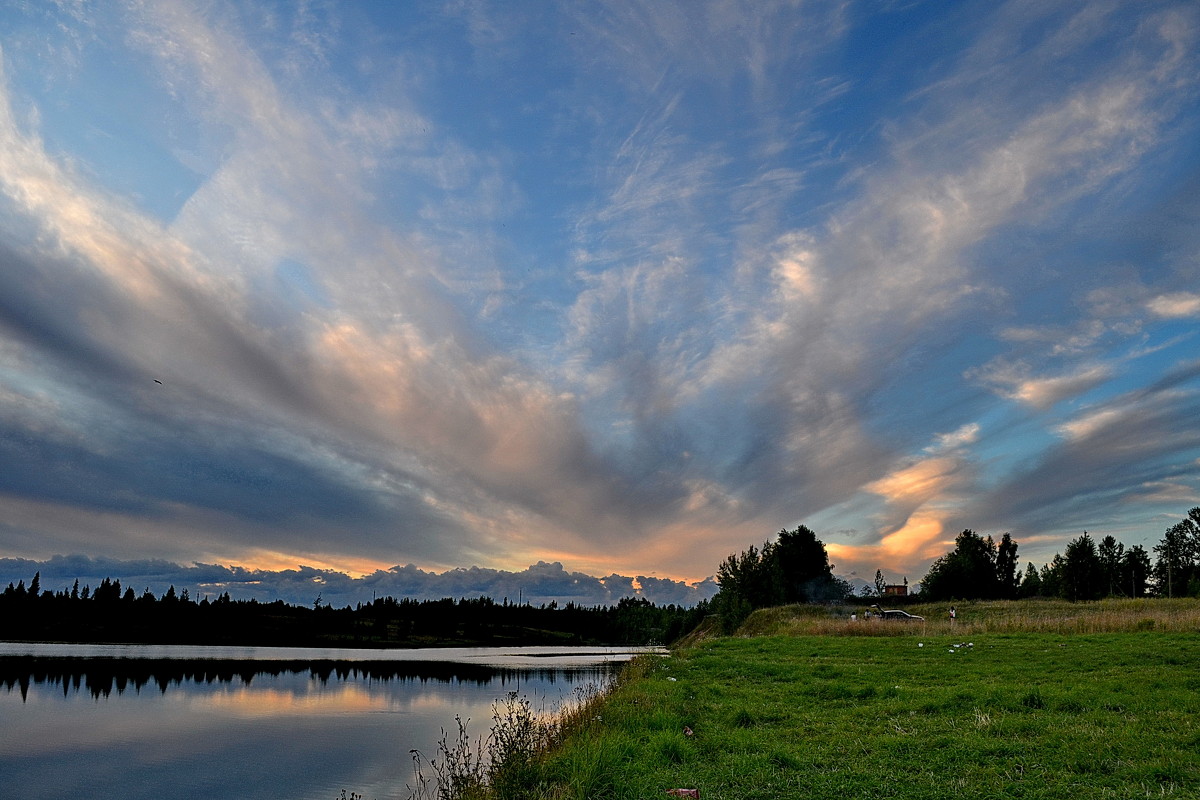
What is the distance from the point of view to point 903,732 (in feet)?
46.7

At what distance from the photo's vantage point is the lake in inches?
909

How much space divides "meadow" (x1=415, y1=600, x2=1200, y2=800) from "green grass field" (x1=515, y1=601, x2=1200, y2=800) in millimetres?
41

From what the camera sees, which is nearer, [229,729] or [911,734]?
[911,734]

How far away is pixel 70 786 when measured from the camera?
22.8 metres

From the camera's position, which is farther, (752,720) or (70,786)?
(70,786)

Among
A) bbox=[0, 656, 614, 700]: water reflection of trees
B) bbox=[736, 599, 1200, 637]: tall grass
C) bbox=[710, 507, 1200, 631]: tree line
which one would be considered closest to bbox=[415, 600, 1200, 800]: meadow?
bbox=[736, 599, 1200, 637]: tall grass

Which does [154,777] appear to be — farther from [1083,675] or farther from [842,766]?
[1083,675]

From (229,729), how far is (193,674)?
38.9 meters

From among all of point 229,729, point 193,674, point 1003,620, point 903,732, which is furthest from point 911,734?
point 193,674

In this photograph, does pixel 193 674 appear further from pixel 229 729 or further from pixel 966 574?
pixel 966 574

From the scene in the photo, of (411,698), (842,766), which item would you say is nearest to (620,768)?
(842,766)

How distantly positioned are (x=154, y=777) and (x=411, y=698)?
25.3 meters

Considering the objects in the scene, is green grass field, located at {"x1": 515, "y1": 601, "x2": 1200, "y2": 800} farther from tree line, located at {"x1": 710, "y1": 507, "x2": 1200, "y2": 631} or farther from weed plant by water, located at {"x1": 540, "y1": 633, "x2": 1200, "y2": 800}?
tree line, located at {"x1": 710, "y1": 507, "x2": 1200, "y2": 631}

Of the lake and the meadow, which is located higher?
the meadow
